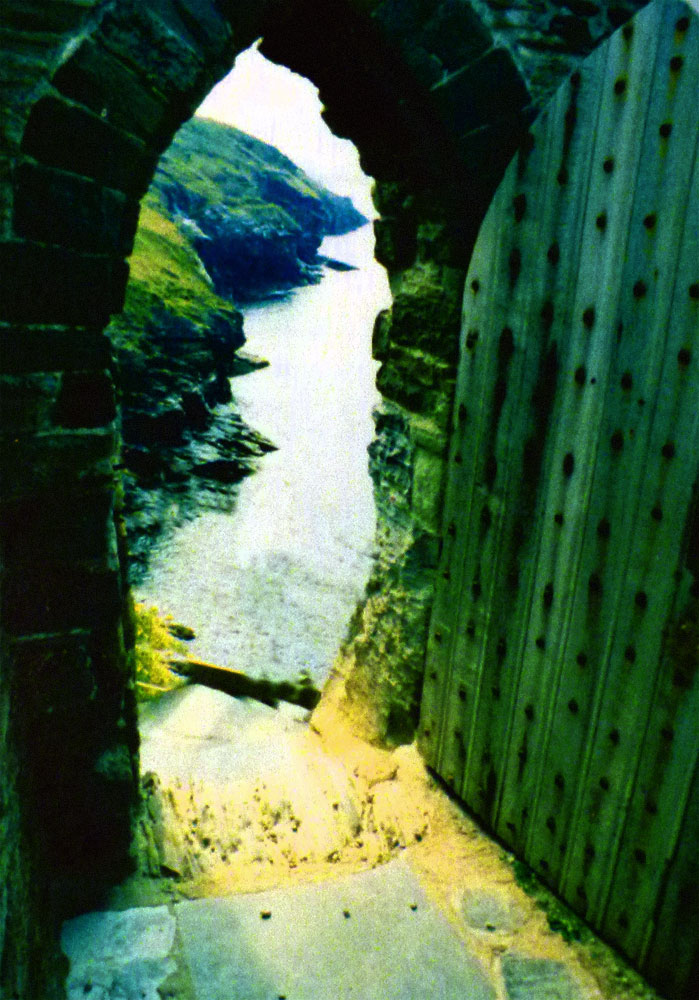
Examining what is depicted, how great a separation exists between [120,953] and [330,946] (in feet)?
2.01

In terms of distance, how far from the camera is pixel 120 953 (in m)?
2.10

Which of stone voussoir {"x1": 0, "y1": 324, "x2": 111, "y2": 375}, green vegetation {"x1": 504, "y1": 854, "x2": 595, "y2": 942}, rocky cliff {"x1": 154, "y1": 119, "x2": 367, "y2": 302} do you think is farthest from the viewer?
rocky cliff {"x1": 154, "y1": 119, "x2": 367, "y2": 302}

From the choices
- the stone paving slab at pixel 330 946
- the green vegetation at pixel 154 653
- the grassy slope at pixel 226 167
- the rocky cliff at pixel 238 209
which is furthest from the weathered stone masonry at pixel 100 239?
the grassy slope at pixel 226 167

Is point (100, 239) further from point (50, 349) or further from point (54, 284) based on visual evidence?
point (50, 349)

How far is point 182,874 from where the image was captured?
2.38 m

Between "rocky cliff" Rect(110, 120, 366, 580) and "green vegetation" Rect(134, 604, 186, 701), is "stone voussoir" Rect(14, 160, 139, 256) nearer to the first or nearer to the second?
"rocky cliff" Rect(110, 120, 366, 580)

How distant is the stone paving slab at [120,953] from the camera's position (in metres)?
2.00

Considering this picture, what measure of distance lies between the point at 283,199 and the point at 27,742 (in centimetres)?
4716

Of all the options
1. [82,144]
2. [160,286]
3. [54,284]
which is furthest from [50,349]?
[160,286]

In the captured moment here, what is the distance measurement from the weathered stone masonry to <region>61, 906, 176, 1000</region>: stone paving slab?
0.34 ft

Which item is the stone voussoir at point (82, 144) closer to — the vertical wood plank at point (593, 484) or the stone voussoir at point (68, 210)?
the stone voussoir at point (68, 210)

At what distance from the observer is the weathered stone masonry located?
1714 mm

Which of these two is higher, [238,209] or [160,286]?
[238,209]

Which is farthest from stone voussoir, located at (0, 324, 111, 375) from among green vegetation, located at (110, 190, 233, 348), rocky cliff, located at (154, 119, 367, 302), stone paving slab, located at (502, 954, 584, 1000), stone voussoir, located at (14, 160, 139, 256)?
rocky cliff, located at (154, 119, 367, 302)
